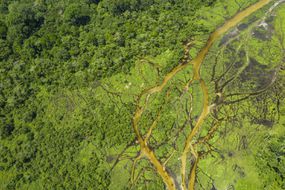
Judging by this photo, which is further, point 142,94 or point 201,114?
point 142,94

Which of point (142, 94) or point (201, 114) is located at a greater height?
point (142, 94)

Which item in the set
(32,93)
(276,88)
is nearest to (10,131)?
(32,93)

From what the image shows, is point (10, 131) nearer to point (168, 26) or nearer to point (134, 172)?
point (134, 172)

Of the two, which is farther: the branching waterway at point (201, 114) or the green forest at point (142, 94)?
the green forest at point (142, 94)

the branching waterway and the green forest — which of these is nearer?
the branching waterway
